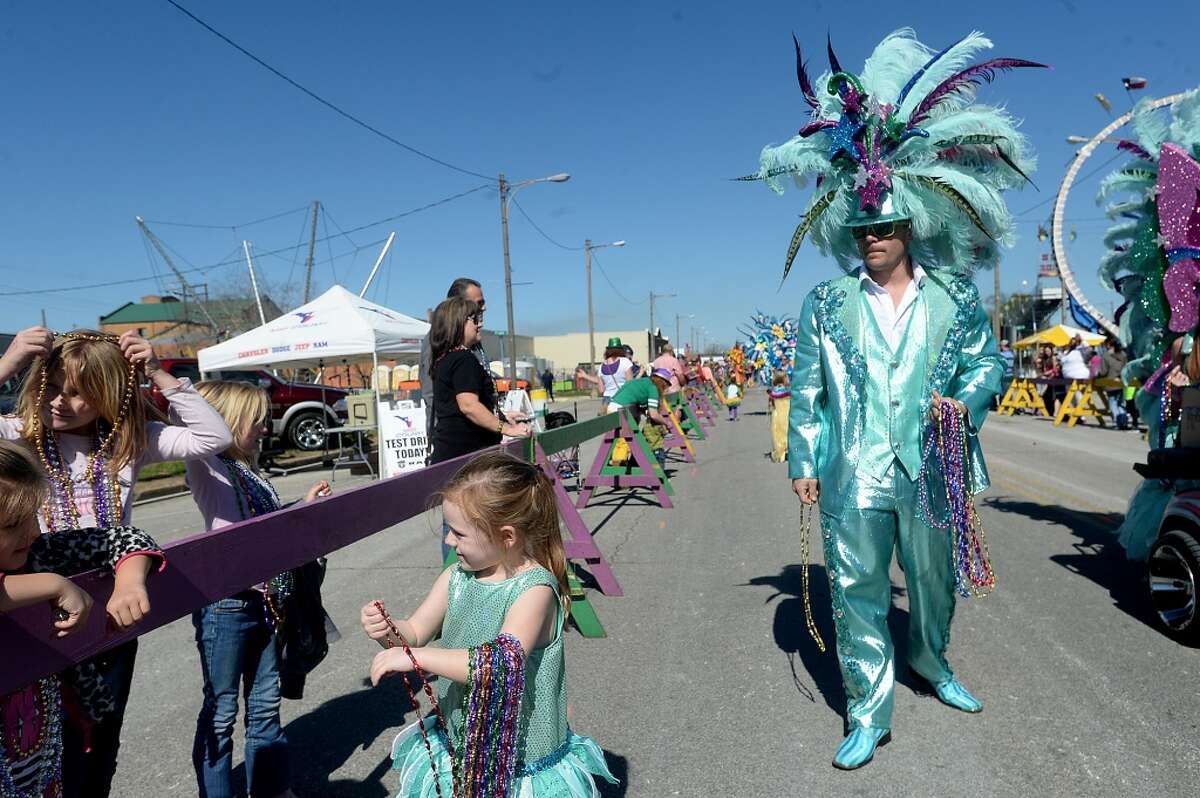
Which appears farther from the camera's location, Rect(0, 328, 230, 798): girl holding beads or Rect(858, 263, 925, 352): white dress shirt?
Rect(858, 263, 925, 352): white dress shirt

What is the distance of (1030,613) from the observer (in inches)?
195

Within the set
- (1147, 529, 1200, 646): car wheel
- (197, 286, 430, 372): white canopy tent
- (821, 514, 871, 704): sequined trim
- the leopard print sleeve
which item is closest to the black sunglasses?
(821, 514, 871, 704): sequined trim

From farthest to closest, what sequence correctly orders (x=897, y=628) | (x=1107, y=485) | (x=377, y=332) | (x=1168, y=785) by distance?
(x=377, y=332) < (x=1107, y=485) < (x=897, y=628) < (x=1168, y=785)

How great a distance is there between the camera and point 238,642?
275 centimetres

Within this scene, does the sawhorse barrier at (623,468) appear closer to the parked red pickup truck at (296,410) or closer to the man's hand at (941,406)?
the man's hand at (941,406)

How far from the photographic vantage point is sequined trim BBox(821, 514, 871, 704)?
3.28 metres

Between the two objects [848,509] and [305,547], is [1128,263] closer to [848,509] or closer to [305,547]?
[848,509]

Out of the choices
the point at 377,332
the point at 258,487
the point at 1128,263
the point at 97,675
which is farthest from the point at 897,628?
the point at 377,332

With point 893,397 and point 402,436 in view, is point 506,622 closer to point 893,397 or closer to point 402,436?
point 893,397

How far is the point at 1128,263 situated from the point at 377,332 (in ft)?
32.3

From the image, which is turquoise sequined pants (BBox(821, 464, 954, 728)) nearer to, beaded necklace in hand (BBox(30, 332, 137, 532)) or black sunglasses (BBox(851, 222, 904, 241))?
black sunglasses (BBox(851, 222, 904, 241))

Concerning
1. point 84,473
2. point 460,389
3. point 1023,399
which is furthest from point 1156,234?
point 1023,399

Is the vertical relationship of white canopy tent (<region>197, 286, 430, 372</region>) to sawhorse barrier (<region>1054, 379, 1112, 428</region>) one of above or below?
above

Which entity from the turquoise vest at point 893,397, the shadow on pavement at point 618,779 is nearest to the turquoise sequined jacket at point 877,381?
the turquoise vest at point 893,397
